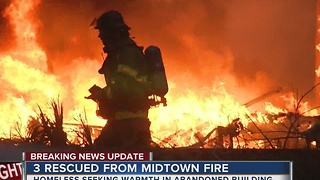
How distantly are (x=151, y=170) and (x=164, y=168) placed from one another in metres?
0.09

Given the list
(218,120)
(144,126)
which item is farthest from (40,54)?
(218,120)

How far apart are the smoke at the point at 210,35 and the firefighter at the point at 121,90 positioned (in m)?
0.08

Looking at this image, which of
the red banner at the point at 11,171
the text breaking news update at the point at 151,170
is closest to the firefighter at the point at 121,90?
the text breaking news update at the point at 151,170

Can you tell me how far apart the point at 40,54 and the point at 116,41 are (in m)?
0.60

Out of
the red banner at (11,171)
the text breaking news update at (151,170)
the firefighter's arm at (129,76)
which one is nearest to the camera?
the text breaking news update at (151,170)

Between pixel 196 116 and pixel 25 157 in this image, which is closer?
pixel 25 157

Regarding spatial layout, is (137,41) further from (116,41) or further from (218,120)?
(218,120)

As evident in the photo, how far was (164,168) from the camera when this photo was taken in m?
5.18

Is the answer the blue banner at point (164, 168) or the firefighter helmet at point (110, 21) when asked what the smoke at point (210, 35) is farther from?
the blue banner at point (164, 168)

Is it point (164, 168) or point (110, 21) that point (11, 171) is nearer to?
point (164, 168)

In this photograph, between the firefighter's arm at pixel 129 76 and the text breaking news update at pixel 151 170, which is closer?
the text breaking news update at pixel 151 170

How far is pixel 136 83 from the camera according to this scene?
5.69 meters

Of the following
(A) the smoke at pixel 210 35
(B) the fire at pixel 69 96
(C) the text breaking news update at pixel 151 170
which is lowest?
(C) the text breaking news update at pixel 151 170

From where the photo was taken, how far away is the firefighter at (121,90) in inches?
224
